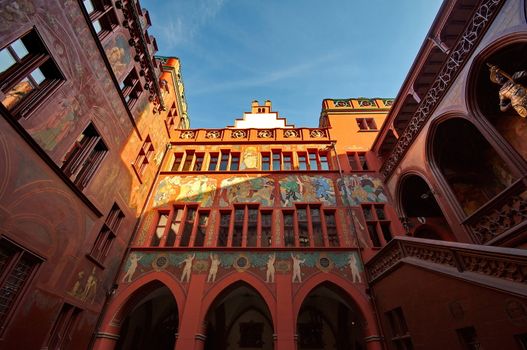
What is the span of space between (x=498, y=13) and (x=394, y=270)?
644 cm

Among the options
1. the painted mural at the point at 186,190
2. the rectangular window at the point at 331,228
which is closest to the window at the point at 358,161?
the rectangular window at the point at 331,228

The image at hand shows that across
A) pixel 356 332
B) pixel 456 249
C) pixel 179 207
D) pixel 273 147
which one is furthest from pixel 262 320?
pixel 456 249

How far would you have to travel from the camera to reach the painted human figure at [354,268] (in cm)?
835

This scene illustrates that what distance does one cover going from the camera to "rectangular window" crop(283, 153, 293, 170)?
40.8ft

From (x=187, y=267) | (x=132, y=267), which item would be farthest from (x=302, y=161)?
(x=132, y=267)

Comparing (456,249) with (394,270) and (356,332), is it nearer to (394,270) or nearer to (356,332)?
(394,270)

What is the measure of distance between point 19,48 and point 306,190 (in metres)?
10.0

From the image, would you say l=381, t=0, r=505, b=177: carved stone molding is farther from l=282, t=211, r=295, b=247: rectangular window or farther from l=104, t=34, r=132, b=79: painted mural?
l=104, t=34, r=132, b=79: painted mural

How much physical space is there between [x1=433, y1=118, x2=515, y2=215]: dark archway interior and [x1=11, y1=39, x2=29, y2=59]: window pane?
11005 mm

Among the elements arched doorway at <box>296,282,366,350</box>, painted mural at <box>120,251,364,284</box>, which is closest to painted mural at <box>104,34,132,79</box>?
painted mural at <box>120,251,364,284</box>

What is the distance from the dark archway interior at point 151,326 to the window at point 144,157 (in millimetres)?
5291

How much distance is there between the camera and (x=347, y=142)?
12758 mm

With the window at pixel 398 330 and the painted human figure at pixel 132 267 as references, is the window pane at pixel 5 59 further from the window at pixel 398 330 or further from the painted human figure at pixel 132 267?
the window at pixel 398 330

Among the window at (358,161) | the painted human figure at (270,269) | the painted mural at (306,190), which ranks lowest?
the painted human figure at (270,269)
